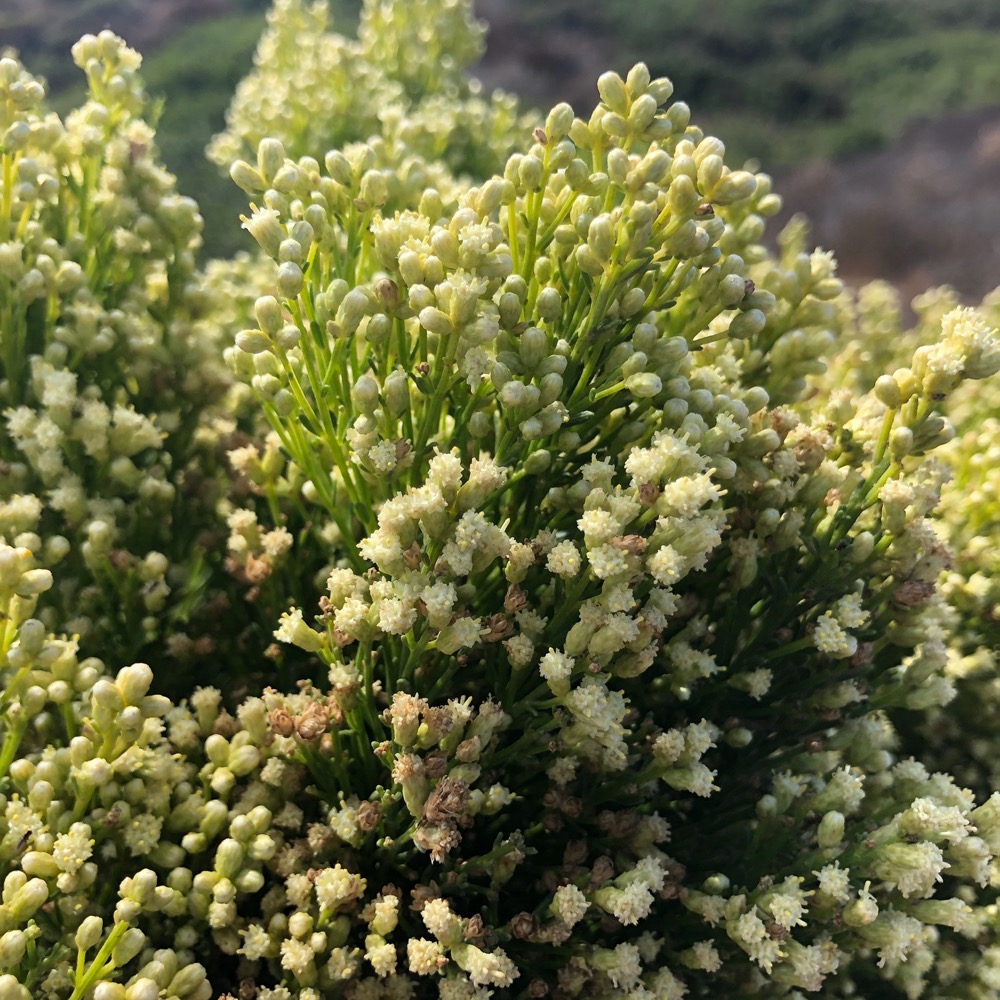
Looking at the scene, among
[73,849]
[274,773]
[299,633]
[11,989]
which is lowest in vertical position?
[11,989]

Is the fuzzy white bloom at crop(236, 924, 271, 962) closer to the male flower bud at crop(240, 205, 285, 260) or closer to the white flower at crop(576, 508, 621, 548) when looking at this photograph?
the white flower at crop(576, 508, 621, 548)

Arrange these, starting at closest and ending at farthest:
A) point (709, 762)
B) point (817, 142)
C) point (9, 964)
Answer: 1. point (9, 964)
2. point (709, 762)
3. point (817, 142)

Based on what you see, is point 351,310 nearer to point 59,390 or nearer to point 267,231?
point 267,231

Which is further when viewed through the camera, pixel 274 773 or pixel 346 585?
pixel 274 773

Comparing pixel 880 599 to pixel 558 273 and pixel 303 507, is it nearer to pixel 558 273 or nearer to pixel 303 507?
pixel 558 273

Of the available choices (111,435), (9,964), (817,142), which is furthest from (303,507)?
(817,142)

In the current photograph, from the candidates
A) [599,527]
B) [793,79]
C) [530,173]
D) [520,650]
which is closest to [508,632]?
[520,650]
